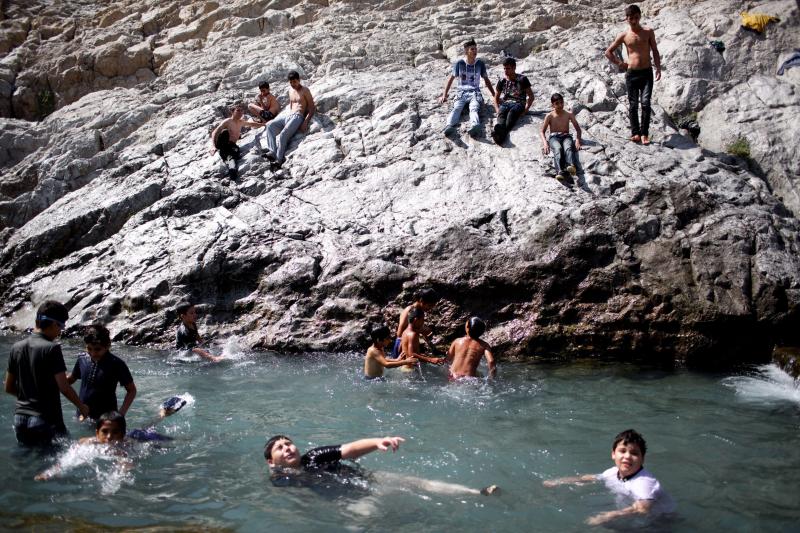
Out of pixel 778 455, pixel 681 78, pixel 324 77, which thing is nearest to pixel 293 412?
pixel 778 455

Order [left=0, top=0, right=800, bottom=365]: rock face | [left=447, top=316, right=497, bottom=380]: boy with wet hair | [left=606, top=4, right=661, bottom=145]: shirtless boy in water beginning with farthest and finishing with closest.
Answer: [left=606, top=4, right=661, bottom=145]: shirtless boy in water < [left=0, top=0, right=800, bottom=365]: rock face < [left=447, top=316, right=497, bottom=380]: boy with wet hair

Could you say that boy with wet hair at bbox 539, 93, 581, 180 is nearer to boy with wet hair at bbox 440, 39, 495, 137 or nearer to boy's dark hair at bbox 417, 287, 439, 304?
boy with wet hair at bbox 440, 39, 495, 137

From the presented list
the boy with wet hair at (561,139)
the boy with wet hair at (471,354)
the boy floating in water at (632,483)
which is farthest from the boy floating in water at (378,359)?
the boy with wet hair at (561,139)

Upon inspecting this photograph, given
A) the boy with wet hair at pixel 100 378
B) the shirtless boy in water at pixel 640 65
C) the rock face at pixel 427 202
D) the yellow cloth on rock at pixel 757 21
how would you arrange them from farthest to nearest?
the yellow cloth on rock at pixel 757 21 → the shirtless boy in water at pixel 640 65 → the rock face at pixel 427 202 → the boy with wet hair at pixel 100 378

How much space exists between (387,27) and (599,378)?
1270 centimetres

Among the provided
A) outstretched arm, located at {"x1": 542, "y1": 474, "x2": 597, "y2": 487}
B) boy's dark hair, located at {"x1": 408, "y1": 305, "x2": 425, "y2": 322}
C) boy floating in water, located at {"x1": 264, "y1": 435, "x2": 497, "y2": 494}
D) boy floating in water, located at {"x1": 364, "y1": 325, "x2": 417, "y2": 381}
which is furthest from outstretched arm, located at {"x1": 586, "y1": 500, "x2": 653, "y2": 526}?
boy's dark hair, located at {"x1": 408, "y1": 305, "x2": 425, "y2": 322}

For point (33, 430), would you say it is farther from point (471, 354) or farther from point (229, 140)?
point (229, 140)

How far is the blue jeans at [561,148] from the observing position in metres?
11.0

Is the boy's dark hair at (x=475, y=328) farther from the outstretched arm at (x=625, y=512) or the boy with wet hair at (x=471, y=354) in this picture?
the outstretched arm at (x=625, y=512)

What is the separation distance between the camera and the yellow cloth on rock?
1434 centimetres

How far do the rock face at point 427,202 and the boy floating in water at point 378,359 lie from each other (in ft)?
4.98

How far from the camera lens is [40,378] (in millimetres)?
5695

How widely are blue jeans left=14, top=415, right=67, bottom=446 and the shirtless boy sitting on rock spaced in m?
7.71

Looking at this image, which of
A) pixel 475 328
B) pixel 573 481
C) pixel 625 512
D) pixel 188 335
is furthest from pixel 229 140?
pixel 625 512
